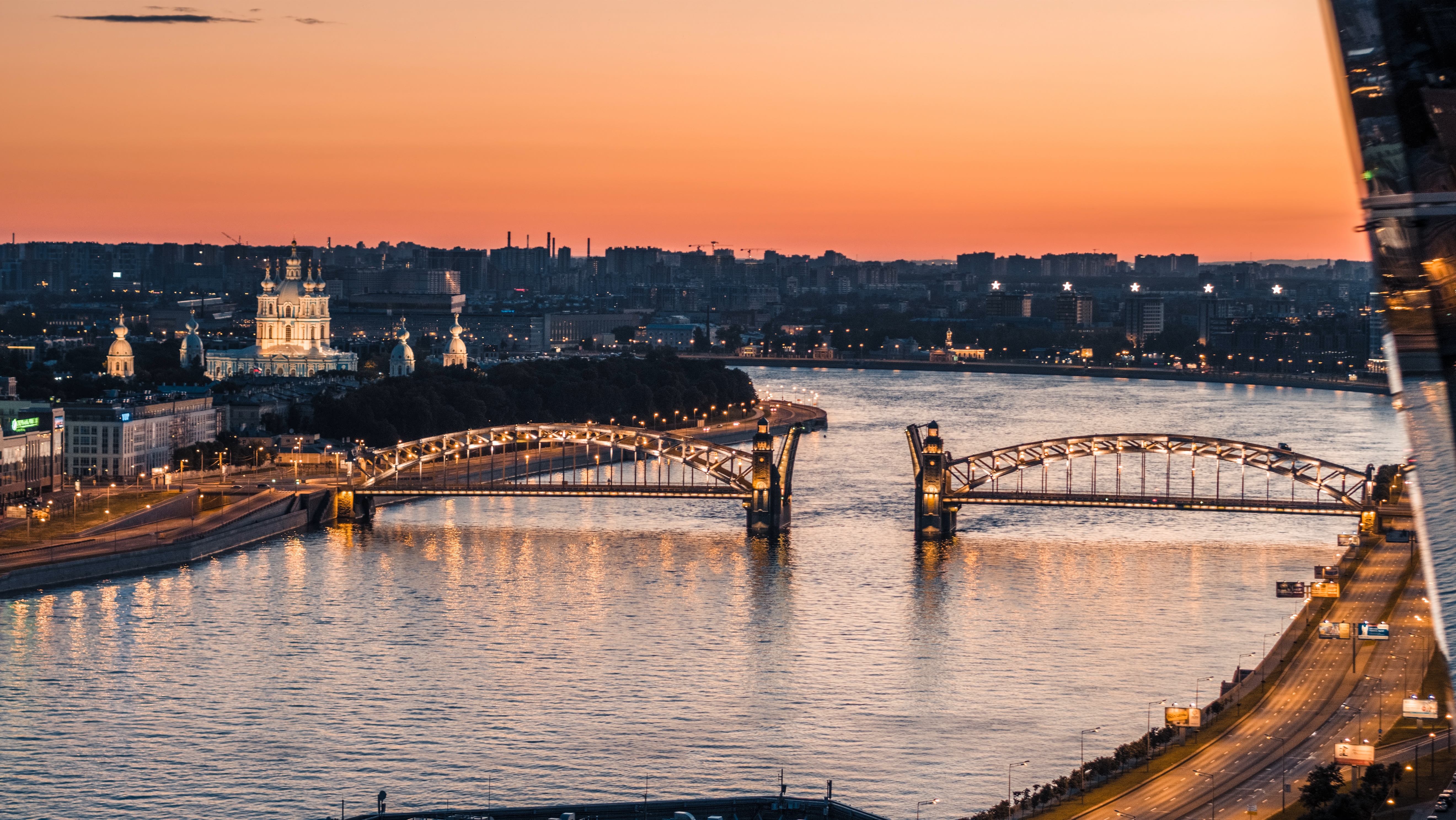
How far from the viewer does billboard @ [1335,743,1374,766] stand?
1203cm

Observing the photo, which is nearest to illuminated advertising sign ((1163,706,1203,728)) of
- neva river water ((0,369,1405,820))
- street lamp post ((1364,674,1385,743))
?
neva river water ((0,369,1405,820))

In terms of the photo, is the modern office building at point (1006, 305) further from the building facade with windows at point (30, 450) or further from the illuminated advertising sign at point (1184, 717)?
the illuminated advertising sign at point (1184, 717)

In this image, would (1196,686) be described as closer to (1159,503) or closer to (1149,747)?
(1149,747)

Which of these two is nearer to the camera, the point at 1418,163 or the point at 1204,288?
the point at 1418,163

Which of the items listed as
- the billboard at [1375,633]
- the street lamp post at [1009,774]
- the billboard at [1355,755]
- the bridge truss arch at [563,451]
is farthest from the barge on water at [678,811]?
the bridge truss arch at [563,451]

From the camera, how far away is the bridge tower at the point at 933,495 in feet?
79.9

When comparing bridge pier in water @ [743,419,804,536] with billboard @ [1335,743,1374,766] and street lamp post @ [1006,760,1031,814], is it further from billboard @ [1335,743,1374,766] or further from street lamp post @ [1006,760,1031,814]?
billboard @ [1335,743,1374,766]

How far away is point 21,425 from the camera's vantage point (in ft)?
88.5

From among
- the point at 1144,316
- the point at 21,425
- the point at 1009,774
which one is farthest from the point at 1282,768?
the point at 1144,316

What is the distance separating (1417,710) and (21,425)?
20.1 metres

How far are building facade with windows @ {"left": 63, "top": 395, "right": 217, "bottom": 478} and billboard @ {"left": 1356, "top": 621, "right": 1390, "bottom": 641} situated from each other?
1813cm

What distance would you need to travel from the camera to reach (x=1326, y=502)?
2561 centimetres

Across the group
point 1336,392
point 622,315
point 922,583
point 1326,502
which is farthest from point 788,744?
point 622,315

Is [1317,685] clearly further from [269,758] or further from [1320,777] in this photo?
[269,758]
